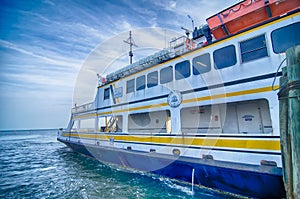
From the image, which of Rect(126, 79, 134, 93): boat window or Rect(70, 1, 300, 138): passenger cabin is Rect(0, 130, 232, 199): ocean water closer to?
Rect(70, 1, 300, 138): passenger cabin

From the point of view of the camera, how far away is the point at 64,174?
757 cm

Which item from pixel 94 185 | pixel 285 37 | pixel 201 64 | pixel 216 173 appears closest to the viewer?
pixel 285 37

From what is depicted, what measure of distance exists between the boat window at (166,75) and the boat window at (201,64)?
1.11 metres

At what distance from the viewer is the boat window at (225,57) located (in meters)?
4.80

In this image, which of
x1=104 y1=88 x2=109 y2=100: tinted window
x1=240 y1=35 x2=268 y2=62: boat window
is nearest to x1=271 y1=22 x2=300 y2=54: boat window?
x1=240 y1=35 x2=268 y2=62: boat window

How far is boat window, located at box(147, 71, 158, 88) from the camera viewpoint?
→ 7.05 meters

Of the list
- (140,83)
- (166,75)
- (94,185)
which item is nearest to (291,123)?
(166,75)

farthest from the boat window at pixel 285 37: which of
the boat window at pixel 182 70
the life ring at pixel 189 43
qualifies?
the life ring at pixel 189 43

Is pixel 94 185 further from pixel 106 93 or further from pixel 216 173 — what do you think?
pixel 106 93

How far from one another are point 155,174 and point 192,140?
7.93 ft

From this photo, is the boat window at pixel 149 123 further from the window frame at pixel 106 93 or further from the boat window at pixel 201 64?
the boat window at pixel 201 64

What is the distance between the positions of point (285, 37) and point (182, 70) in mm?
3104

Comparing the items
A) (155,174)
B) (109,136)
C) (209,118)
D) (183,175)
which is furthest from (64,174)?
(209,118)

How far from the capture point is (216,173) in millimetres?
4320
